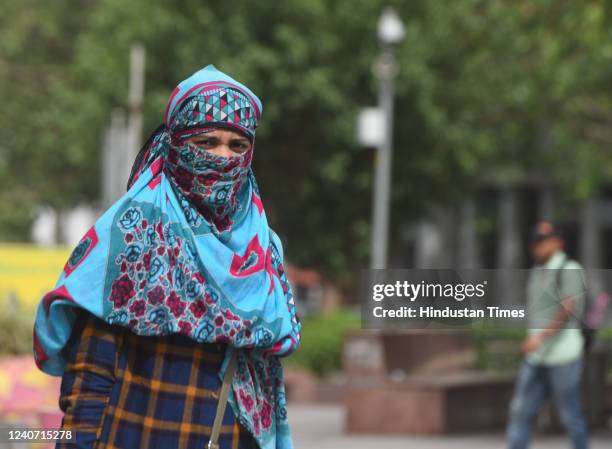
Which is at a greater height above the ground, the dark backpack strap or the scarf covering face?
the dark backpack strap

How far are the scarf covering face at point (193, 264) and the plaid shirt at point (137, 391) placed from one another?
0.06 metres

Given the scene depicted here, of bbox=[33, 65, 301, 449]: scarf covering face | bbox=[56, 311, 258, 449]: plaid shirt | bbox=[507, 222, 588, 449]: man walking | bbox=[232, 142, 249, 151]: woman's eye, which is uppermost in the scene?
bbox=[507, 222, 588, 449]: man walking

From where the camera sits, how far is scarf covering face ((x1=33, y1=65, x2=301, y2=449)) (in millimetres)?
3062

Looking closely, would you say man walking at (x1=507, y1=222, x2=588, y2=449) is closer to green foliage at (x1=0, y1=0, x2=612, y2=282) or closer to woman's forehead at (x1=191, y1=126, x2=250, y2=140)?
woman's forehead at (x1=191, y1=126, x2=250, y2=140)

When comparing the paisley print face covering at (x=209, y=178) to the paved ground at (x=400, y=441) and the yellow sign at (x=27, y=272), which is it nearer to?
the paved ground at (x=400, y=441)

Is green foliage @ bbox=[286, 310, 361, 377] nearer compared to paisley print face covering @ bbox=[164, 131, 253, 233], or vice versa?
paisley print face covering @ bbox=[164, 131, 253, 233]

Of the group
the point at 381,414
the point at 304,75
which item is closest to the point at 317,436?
the point at 381,414

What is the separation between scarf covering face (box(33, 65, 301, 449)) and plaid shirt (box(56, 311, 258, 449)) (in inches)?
2.2

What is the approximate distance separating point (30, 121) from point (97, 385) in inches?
1278

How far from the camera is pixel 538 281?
682 cm

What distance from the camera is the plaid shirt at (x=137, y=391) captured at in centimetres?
304

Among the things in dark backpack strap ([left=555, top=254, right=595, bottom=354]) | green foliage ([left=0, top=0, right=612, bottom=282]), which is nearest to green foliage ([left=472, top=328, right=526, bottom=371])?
dark backpack strap ([left=555, top=254, right=595, bottom=354])

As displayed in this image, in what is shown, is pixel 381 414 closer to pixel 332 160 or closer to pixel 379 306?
pixel 379 306

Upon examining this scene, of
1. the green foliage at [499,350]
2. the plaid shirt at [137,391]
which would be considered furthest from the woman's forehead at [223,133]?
the green foliage at [499,350]
